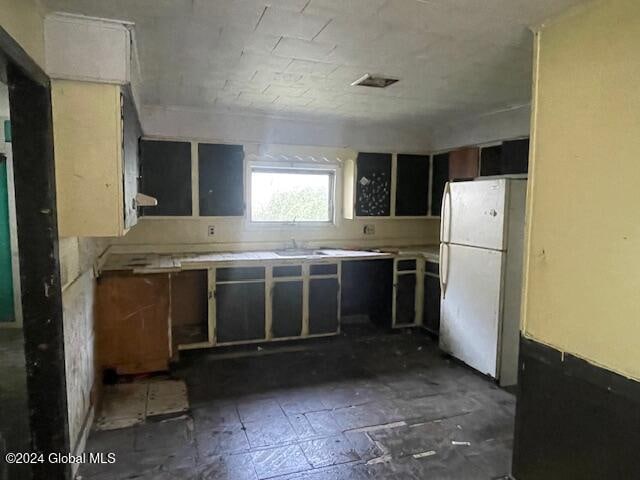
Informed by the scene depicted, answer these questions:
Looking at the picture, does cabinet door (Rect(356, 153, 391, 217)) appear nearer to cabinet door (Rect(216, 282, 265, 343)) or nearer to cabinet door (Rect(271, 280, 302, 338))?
cabinet door (Rect(271, 280, 302, 338))

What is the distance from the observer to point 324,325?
3996mm

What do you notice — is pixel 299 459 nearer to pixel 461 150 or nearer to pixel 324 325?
pixel 324 325

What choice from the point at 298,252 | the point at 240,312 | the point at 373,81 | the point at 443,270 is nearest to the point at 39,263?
the point at 240,312

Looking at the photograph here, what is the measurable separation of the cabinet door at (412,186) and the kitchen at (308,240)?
27 mm

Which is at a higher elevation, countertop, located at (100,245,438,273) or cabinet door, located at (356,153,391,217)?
cabinet door, located at (356,153,391,217)

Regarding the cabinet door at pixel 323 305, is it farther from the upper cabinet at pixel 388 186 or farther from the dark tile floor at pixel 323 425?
the upper cabinet at pixel 388 186

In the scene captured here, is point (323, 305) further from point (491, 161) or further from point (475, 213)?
point (491, 161)

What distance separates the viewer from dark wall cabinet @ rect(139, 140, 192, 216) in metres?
3.73

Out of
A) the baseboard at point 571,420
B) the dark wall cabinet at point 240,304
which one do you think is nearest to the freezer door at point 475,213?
the baseboard at point 571,420

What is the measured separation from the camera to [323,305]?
398cm

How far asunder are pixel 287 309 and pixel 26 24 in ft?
9.32

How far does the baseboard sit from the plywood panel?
→ 248 cm

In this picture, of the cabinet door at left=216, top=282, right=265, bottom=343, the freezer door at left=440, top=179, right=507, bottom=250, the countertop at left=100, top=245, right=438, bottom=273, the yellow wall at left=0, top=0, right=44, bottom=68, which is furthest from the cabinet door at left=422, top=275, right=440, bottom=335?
the yellow wall at left=0, top=0, right=44, bottom=68

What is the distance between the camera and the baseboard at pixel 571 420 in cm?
155
